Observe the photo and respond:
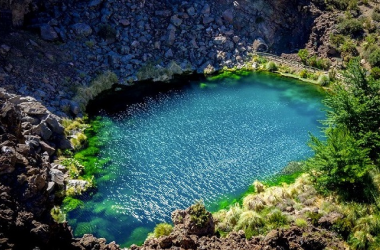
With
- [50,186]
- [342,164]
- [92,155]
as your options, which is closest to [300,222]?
[342,164]

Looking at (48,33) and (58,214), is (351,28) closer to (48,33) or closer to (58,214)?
(48,33)

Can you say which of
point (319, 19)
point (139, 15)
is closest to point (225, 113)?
point (139, 15)

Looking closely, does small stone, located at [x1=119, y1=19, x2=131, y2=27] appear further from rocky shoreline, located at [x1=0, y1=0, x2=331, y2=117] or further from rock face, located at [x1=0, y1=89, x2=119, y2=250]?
rock face, located at [x1=0, y1=89, x2=119, y2=250]

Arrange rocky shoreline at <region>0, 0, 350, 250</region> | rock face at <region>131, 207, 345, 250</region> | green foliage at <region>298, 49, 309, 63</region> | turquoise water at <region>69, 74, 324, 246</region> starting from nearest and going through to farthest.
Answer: rocky shoreline at <region>0, 0, 350, 250</region>, rock face at <region>131, 207, 345, 250</region>, turquoise water at <region>69, 74, 324, 246</region>, green foliage at <region>298, 49, 309, 63</region>

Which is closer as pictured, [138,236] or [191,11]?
[138,236]

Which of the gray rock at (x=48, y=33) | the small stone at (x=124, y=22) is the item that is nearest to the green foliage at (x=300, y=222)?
the gray rock at (x=48, y=33)

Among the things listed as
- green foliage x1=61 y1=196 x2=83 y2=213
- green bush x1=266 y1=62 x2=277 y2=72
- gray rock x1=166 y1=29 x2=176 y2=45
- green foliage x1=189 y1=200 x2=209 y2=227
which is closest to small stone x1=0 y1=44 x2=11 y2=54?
green foliage x1=61 y1=196 x2=83 y2=213

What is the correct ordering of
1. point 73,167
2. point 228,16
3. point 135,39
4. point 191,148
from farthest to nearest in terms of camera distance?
point 228,16, point 135,39, point 191,148, point 73,167
